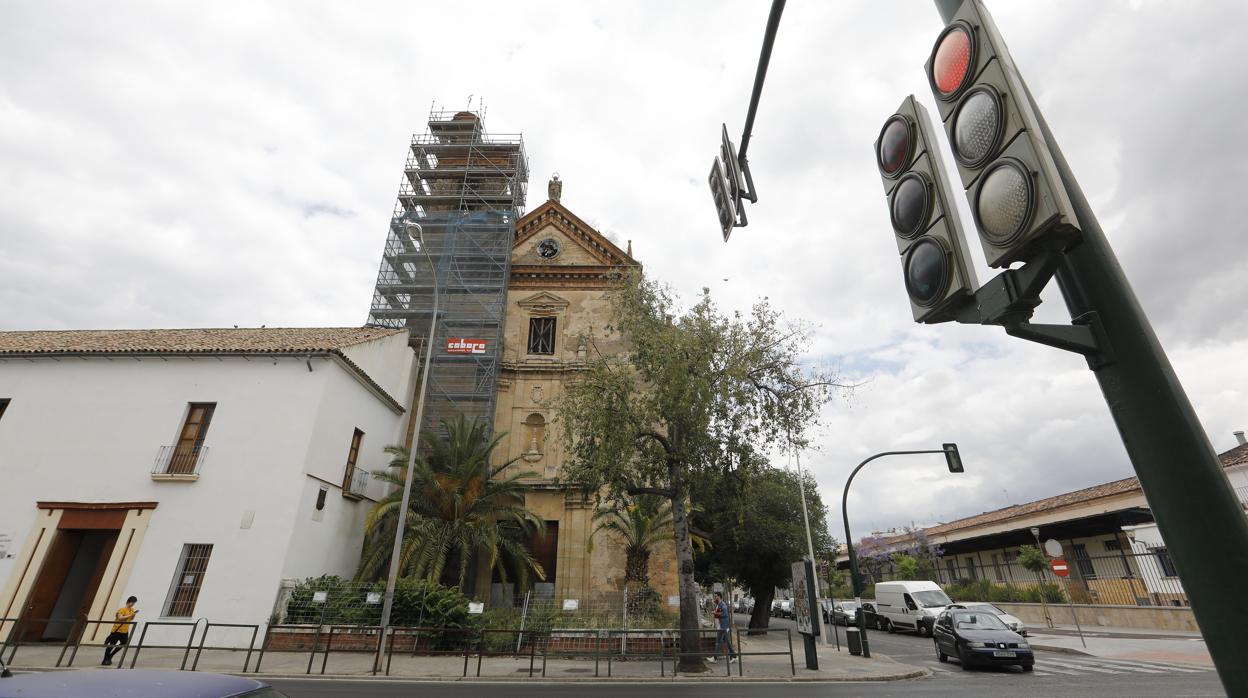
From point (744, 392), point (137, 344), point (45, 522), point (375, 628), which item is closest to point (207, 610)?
point (375, 628)

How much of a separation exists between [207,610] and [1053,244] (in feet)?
71.7

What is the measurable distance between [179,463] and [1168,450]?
2409 centimetres

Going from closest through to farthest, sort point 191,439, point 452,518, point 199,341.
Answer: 1. point 191,439
2. point 452,518
3. point 199,341

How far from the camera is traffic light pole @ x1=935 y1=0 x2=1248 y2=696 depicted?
149 centimetres

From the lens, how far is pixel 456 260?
2941 cm

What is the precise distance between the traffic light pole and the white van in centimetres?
2867

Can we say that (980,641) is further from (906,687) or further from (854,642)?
(854,642)

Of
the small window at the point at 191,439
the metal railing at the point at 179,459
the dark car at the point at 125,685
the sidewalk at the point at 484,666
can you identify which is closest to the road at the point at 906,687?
the sidewalk at the point at 484,666

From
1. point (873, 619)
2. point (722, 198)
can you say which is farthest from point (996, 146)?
point (873, 619)

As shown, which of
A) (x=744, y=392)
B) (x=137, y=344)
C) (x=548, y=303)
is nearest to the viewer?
(x=744, y=392)

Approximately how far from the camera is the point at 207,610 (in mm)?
16672

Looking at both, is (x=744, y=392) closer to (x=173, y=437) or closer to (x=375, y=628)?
(x=375, y=628)

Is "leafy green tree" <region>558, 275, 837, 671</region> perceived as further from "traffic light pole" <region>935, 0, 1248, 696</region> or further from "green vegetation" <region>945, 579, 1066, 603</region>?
"green vegetation" <region>945, 579, 1066, 603</region>

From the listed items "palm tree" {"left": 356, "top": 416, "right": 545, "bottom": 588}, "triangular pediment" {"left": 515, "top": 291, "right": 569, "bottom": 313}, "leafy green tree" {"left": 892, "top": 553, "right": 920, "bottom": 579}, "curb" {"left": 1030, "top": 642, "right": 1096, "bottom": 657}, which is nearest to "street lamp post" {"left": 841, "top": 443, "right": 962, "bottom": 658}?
"curb" {"left": 1030, "top": 642, "right": 1096, "bottom": 657}
